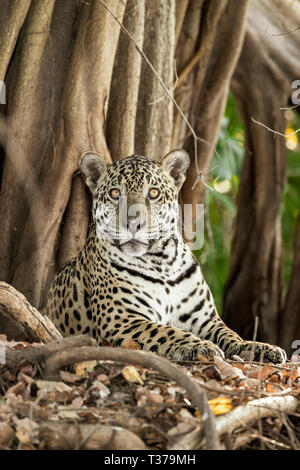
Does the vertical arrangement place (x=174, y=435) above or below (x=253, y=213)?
below

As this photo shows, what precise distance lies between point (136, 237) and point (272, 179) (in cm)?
653

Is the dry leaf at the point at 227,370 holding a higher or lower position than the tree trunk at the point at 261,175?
lower

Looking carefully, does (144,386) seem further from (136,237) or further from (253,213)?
(253,213)

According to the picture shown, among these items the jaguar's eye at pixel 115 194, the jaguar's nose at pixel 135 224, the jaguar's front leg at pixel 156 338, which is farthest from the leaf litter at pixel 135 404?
the jaguar's eye at pixel 115 194

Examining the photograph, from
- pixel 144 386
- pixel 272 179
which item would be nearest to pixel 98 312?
pixel 144 386

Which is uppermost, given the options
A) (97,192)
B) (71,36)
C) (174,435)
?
(71,36)

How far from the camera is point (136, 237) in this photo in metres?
6.20

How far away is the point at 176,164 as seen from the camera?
682 cm

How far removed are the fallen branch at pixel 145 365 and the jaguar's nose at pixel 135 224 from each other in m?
1.84

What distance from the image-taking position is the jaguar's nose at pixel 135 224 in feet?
20.2

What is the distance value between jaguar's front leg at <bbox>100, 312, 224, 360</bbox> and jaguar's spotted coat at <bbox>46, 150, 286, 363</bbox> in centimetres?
1

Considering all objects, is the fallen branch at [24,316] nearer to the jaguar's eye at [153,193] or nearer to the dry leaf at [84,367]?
the dry leaf at [84,367]

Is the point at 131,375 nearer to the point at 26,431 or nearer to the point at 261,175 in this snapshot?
the point at 26,431

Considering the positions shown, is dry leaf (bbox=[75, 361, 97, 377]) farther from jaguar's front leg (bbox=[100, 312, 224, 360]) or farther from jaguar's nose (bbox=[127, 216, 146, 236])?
jaguar's nose (bbox=[127, 216, 146, 236])
